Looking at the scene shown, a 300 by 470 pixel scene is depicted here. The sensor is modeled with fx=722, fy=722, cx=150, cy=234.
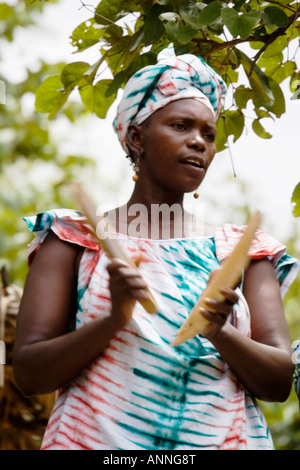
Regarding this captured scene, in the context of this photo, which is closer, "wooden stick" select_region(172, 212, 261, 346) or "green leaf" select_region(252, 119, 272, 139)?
"wooden stick" select_region(172, 212, 261, 346)

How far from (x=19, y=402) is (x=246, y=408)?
1.96m

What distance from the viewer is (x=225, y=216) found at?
10844mm

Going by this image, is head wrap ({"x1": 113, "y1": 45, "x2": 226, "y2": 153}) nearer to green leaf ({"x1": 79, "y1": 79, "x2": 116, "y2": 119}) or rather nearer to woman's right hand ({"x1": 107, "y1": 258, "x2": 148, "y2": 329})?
green leaf ({"x1": 79, "y1": 79, "x2": 116, "y2": 119})

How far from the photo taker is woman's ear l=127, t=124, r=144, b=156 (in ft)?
6.58

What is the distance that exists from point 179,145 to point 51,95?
0.71 metres

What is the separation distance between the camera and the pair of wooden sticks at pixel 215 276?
1.48 meters

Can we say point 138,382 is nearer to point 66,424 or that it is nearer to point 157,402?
point 157,402

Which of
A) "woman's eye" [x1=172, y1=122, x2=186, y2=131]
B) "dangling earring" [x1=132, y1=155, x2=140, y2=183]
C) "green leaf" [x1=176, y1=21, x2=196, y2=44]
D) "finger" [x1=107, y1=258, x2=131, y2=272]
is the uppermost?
"green leaf" [x1=176, y1=21, x2=196, y2=44]

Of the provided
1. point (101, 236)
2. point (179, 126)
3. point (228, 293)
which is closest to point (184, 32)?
point (179, 126)

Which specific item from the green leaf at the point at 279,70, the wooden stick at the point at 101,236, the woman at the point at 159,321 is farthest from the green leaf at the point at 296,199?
the wooden stick at the point at 101,236

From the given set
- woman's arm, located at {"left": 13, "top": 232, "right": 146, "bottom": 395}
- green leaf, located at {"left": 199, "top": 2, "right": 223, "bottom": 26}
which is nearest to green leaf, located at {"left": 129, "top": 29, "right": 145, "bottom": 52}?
green leaf, located at {"left": 199, "top": 2, "right": 223, "bottom": 26}

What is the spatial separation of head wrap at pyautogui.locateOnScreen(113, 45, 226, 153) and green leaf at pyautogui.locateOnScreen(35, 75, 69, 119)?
0.41 metres

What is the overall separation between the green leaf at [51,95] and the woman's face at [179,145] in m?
0.53

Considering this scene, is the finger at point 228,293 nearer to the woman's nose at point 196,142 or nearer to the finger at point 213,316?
the finger at point 213,316
